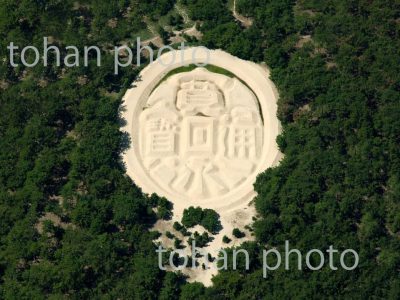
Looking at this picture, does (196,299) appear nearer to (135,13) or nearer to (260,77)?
(260,77)

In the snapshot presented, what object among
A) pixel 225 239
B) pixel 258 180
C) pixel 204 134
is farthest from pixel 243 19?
pixel 225 239

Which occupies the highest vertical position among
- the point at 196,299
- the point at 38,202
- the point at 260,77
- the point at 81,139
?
the point at 260,77

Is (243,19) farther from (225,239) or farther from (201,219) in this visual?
(225,239)

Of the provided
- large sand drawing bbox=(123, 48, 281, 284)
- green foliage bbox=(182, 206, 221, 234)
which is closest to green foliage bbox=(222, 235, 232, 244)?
large sand drawing bbox=(123, 48, 281, 284)

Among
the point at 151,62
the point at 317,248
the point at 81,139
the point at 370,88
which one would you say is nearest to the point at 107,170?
the point at 81,139

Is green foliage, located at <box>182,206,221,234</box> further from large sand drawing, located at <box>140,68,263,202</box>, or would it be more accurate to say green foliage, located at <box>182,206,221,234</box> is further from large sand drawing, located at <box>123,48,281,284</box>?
large sand drawing, located at <box>140,68,263,202</box>
